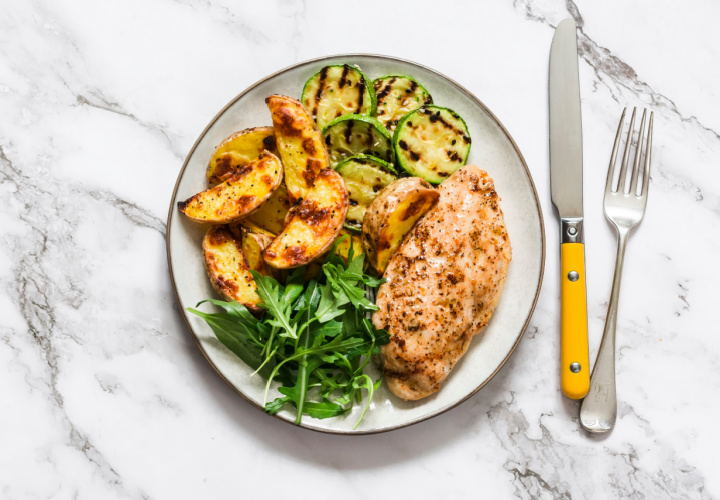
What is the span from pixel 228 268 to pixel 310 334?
0.45 meters

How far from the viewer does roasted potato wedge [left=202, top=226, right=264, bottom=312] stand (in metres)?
2.60

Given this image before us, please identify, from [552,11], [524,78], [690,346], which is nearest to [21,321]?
[524,78]

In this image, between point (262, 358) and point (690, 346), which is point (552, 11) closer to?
point (690, 346)

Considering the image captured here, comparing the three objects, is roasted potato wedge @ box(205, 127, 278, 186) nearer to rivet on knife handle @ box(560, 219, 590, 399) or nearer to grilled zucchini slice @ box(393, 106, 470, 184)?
grilled zucchini slice @ box(393, 106, 470, 184)

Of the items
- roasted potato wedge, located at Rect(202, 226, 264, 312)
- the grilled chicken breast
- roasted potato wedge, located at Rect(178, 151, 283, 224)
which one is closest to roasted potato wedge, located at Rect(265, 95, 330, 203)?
roasted potato wedge, located at Rect(178, 151, 283, 224)

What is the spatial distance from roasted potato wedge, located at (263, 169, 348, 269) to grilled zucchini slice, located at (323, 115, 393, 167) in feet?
0.72

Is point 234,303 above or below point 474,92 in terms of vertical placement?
below

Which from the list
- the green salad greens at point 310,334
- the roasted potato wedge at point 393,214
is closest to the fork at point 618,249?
the roasted potato wedge at point 393,214

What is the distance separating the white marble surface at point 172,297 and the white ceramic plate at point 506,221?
0.24 metres

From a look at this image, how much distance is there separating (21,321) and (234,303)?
3.82ft

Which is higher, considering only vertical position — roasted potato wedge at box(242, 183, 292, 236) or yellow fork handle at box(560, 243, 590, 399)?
yellow fork handle at box(560, 243, 590, 399)

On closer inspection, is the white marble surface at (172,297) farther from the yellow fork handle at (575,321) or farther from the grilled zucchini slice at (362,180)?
the grilled zucchini slice at (362,180)

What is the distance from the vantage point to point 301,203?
258cm

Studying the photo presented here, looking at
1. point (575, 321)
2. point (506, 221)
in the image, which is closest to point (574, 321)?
point (575, 321)
